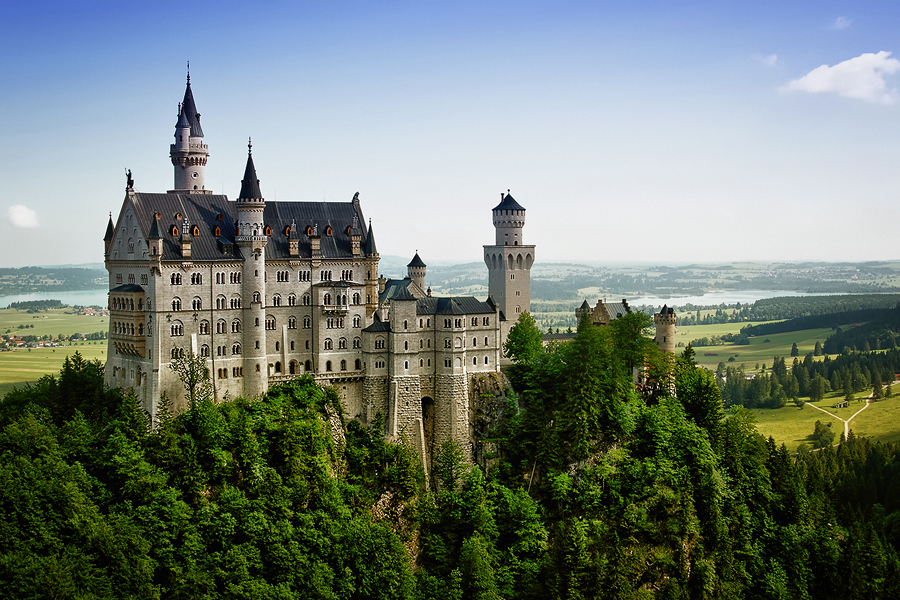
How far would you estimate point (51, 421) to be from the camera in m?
73.4

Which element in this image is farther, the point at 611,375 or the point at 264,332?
the point at 611,375

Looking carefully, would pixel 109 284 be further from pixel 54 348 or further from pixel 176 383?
pixel 54 348

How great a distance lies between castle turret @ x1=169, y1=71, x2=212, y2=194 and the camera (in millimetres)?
86250

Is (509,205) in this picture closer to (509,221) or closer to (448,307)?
(509,221)

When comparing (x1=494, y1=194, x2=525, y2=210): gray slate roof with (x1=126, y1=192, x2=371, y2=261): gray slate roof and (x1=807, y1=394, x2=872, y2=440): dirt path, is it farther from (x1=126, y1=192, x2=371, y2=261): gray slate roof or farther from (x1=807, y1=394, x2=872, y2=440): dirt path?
(x1=807, y1=394, x2=872, y2=440): dirt path

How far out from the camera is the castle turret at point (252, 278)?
257 ft

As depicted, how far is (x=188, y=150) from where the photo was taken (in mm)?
86250

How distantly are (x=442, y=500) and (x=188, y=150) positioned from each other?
42408mm

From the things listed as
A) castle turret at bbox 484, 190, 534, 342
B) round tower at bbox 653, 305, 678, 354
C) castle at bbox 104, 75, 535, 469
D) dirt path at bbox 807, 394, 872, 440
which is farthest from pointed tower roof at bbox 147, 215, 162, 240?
dirt path at bbox 807, 394, 872, 440

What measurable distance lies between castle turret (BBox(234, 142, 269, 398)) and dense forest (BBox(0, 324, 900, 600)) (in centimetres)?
236

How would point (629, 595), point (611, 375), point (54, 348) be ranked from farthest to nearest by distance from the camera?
point (54, 348) < point (611, 375) < point (629, 595)

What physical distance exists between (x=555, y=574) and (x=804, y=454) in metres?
74.2

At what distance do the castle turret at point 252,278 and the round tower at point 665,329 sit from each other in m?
42.0

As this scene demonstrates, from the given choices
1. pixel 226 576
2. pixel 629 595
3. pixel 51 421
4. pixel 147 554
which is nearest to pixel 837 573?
pixel 629 595
